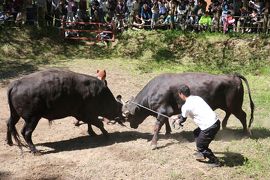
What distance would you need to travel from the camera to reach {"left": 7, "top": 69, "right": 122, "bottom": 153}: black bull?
10.5 meters

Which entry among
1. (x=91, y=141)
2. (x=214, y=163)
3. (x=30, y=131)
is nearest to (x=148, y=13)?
(x=91, y=141)

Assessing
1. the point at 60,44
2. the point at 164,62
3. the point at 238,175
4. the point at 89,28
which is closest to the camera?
the point at 238,175

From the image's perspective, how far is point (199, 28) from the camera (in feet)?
75.3

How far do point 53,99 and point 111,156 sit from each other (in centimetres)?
184

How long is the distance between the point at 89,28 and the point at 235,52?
751 cm

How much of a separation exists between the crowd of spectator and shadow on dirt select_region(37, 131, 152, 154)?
12.0 metres

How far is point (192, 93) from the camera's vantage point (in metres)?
11.3

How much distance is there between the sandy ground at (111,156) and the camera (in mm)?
9469

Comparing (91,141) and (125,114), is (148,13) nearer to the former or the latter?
(125,114)

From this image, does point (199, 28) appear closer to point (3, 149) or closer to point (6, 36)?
point (6, 36)

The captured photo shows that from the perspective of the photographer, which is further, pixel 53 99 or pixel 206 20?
pixel 206 20

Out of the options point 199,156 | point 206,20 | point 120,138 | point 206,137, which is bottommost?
point 120,138

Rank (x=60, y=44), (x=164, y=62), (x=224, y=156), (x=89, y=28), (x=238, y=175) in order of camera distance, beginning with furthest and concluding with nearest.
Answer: (x=89, y=28) < (x=60, y=44) < (x=164, y=62) < (x=224, y=156) < (x=238, y=175)

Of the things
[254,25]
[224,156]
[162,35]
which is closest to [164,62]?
[162,35]
